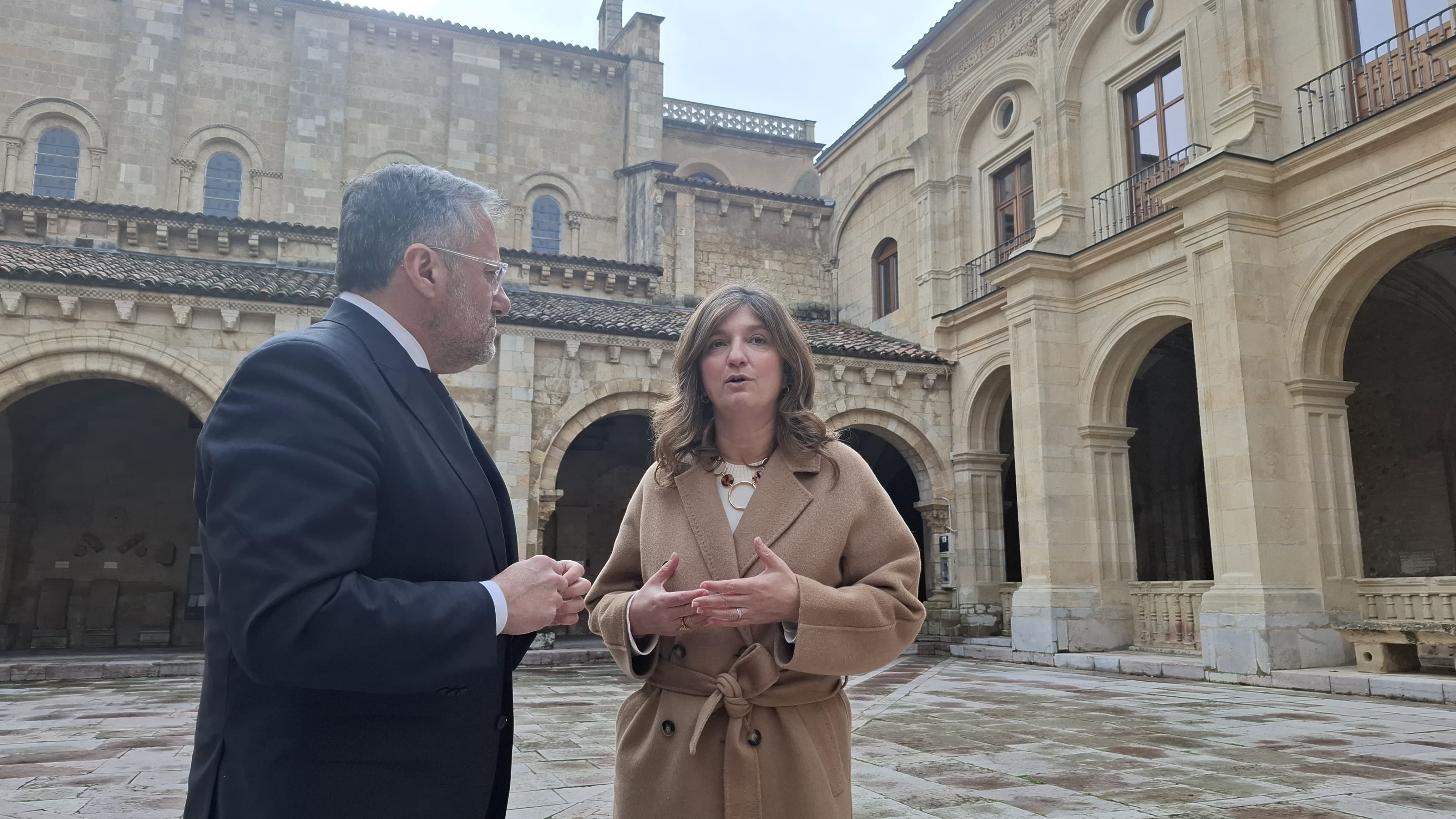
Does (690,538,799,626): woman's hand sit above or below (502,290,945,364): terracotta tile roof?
below

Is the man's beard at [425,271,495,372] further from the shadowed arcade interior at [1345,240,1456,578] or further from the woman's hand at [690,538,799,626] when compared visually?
the shadowed arcade interior at [1345,240,1456,578]

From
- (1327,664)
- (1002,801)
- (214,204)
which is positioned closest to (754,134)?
(214,204)

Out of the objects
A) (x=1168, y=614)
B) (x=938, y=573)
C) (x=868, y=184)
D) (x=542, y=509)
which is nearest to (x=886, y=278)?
(x=868, y=184)

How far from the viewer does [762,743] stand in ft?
6.38

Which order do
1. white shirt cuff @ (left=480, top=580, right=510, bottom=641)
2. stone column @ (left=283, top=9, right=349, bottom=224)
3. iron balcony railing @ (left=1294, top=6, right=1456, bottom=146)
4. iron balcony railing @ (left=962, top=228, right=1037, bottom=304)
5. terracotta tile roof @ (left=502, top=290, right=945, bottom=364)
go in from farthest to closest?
stone column @ (left=283, top=9, right=349, bottom=224)
iron balcony railing @ (left=962, top=228, right=1037, bottom=304)
terracotta tile roof @ (left=502, top=290, right=945, bottom=364)
iron balcony railing @ (left=1294, top=6, right=1456, bottom=146)
white shirt cuff @ (left=480, top=580, right=510, bottom=641)

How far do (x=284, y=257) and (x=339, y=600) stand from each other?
1787 centimetres

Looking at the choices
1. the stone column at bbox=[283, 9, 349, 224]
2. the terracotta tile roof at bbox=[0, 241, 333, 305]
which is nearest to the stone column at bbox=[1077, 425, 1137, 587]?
the terracotta tile roof at bbox=[0, 241, 333, 305]

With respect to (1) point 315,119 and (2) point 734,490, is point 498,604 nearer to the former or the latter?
(2) point 734,490

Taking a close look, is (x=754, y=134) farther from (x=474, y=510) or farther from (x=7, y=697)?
(x=474, y=510)

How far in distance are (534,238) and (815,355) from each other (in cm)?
811

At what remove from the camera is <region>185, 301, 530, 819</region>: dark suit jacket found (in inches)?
57.8

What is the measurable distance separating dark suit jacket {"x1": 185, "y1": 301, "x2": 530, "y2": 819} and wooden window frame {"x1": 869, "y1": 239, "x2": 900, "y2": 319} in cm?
1894

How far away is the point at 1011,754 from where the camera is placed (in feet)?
20.6

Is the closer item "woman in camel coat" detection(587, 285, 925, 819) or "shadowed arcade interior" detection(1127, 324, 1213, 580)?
"woman in camel coat" detection(587, 285, 925, 819)
